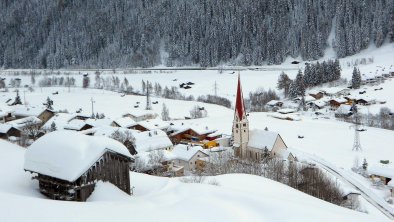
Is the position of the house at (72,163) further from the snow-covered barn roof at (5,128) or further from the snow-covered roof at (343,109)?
the snow-covered roof at (343,109)

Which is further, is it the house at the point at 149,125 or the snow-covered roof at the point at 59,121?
the snow-covered roof at the point at 59,121

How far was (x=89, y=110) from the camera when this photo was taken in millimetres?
69812

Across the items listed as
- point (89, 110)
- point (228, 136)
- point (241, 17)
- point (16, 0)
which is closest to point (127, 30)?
point (241, 17)

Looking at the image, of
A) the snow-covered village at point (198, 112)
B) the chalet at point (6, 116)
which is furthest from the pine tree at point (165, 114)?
the chalet at point (6, 116)

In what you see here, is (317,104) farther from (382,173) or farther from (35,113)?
(35,113)

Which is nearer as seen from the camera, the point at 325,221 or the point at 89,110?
the point at 325,221

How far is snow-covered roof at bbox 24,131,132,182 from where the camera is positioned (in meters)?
12.8

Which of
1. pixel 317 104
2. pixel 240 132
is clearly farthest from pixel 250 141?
pixel 317 104

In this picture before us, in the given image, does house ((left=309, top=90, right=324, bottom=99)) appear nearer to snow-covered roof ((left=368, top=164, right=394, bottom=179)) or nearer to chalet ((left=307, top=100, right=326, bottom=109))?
chalet ((left=307, top=100, right=326, bottom=109))

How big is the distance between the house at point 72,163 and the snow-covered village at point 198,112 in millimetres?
45

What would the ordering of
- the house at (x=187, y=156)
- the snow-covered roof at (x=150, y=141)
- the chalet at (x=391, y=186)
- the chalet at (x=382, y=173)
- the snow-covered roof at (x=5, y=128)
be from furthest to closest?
the snow-covered roof at (x=5, y=128)
the snow-covered roof at (x=150, y=141)
the house at (x=187, y=156)
the chalet at (x=382, y=173)
the chalet at (x=391, y=186)

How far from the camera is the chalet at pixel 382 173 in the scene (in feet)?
108

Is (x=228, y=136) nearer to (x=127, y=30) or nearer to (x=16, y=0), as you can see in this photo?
(x=127, y=30)

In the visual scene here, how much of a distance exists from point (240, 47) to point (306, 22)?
22.7 m
